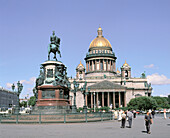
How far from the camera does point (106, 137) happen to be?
16406 millimetres

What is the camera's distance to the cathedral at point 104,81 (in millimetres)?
123125

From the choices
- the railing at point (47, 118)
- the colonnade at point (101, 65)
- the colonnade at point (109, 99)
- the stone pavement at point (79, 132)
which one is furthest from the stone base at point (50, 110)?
the colonnade at point (101, 65)

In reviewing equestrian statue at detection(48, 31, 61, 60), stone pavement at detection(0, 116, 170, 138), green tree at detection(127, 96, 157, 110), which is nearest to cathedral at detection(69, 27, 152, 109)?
green tree at detection(127, 96, 157, 110)

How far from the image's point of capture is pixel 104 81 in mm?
125375

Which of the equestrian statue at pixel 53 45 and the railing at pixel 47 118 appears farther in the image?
the equestrian statue at pixel 53 45

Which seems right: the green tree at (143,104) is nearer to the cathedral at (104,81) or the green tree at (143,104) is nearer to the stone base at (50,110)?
the cathedral at (104,81)

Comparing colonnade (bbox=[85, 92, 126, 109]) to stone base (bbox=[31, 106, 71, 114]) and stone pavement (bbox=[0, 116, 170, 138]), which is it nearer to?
stone base (bbox=[31, 106, 71, 114])

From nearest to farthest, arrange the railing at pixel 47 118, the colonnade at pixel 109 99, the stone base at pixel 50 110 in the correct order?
1. the railing at pixel 47 118
2. the stone base at pixel 50 110
3. the colonnade at pixel 109 99

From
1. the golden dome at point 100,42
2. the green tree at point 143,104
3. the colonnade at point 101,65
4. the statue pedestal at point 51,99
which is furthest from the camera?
the golden dome at point 100,42

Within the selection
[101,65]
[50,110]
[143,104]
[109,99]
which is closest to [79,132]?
[50,110]

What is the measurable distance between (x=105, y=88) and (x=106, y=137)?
106905mm

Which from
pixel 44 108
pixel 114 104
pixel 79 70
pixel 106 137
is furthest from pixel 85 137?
pixel 79 70

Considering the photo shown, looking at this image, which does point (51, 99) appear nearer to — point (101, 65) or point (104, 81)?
point (104, 81)

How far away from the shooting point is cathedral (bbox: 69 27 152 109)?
12312 centimetres
